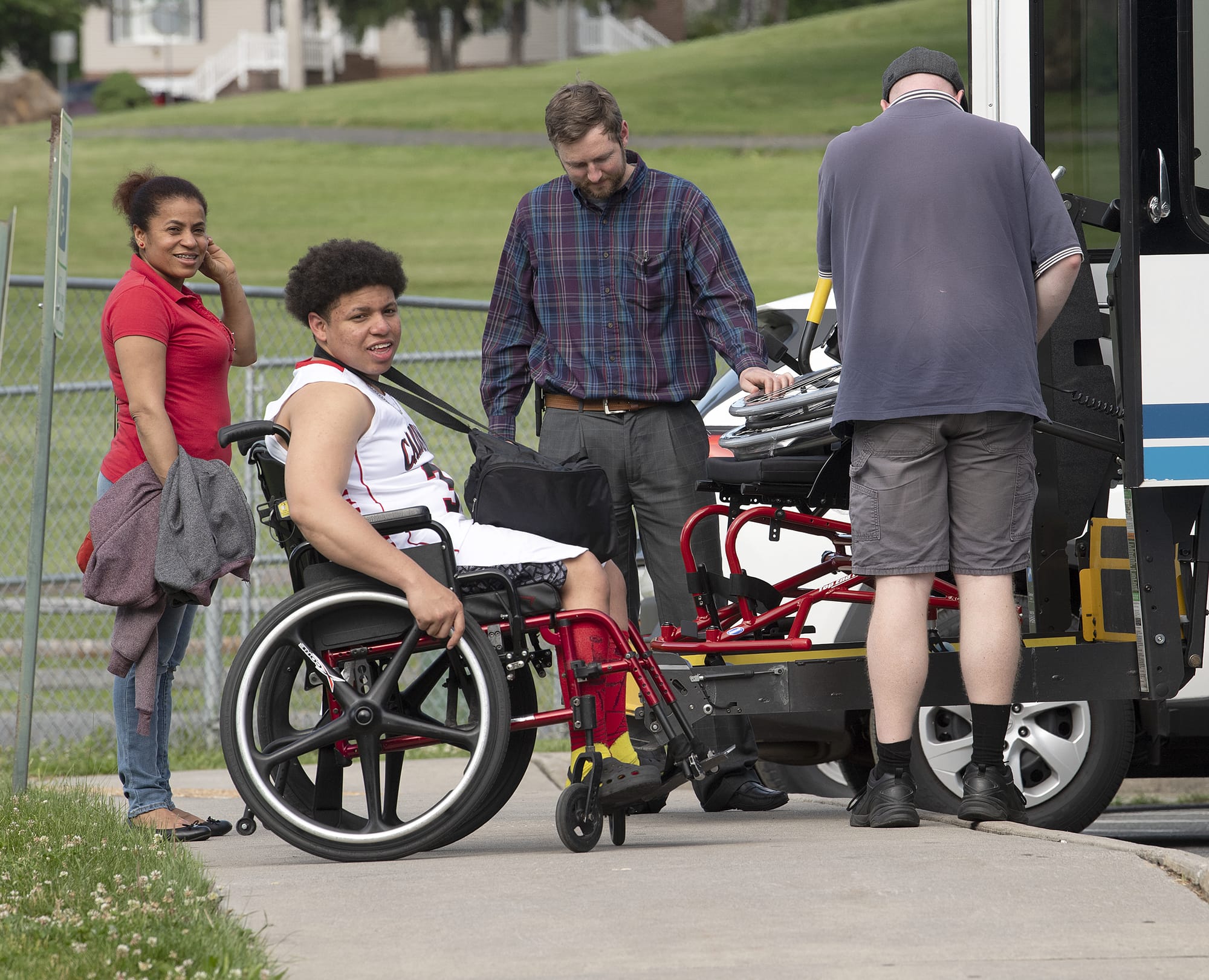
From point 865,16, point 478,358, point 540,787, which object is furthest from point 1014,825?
point 865,16

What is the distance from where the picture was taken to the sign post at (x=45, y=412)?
207 inches

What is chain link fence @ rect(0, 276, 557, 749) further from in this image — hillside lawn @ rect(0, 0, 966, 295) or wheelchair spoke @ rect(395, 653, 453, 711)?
hillside lawn @ rect(0, 0, 966, 295)

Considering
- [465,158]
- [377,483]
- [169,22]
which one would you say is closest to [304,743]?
[377,483]

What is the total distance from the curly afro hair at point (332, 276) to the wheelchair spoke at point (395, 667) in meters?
0.86

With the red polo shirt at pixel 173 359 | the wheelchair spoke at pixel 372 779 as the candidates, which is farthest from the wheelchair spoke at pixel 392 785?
the red polo shirt at pixel 173 359

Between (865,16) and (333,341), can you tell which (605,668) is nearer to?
(333,341)

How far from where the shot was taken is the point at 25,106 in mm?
46469

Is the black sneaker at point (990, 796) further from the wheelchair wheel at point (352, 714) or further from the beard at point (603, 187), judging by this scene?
the beard at point (603, 187)

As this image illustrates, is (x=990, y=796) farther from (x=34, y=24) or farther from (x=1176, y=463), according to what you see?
(x=34, y=24)

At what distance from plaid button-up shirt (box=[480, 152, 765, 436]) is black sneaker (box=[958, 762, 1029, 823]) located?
1392 millimetres

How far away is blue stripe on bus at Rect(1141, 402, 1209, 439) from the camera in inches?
176

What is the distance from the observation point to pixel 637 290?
521 cm

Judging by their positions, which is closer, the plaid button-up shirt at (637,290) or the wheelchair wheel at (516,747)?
the wheelchair wheel at (516,747)

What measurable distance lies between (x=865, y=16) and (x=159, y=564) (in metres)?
49.5
